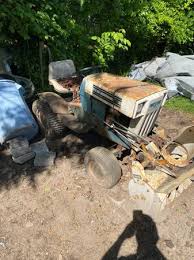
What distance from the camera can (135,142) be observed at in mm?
4645

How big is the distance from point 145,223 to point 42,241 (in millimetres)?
1266

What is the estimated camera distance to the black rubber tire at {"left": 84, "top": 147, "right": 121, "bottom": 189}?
462 cm

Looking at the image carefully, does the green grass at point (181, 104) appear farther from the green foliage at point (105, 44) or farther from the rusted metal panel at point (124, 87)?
the rusted metal panel at point (124, 87)

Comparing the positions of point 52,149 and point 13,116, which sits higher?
point 13,116

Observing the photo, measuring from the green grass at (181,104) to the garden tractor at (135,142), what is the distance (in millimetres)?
2394

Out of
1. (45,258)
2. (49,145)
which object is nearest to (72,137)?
(49,145)

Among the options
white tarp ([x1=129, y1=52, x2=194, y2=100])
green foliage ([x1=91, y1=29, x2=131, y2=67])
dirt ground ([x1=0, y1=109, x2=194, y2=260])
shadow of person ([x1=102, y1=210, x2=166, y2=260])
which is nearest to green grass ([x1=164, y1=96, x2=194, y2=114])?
white tarp ([x1=129, y1=52, x2=194, y2=100])

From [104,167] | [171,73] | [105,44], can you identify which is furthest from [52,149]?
[171,73]

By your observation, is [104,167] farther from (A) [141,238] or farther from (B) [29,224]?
(B) [29,224]

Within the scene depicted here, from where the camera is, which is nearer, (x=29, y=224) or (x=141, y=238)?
(x=141, y=238)

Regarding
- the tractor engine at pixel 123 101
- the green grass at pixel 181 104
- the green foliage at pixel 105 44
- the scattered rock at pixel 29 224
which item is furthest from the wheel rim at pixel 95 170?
the green foliage at pixel 105 44

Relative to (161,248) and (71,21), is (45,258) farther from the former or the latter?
(71,21)

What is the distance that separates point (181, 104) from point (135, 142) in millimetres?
3269

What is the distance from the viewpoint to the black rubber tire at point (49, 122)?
5559mm
